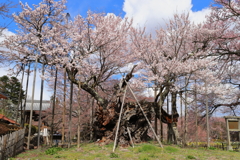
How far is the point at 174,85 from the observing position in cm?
1511

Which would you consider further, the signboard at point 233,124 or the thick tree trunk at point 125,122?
the signboard at point 233,124

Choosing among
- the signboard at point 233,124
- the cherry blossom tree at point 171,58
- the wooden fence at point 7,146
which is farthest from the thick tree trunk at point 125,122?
the signboard at point 233,124

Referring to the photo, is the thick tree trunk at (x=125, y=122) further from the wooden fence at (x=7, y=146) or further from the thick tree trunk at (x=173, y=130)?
the wooden fence at (x=7, y=146)

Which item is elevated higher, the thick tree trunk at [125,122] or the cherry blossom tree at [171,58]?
the cherry blossom tree at [171,58]

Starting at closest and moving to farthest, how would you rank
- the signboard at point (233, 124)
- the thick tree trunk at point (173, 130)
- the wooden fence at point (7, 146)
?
the wooden fence at point (7, 146)
the signboard at point (233, 124)
the thick tree trunk at point (173, 130)

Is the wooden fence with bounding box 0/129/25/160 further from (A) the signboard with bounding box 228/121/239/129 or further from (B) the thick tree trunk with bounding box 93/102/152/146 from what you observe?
(A) the signboard with bounding box 228/121/239/129

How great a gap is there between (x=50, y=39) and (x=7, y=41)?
315 cm

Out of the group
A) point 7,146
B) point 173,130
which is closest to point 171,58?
point 173,130

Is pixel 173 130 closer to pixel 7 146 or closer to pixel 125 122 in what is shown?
pixel 125 122

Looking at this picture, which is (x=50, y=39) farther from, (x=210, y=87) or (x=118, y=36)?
(x=210, y=87)

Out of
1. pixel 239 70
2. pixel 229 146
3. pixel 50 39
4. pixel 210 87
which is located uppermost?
pixel 50 39

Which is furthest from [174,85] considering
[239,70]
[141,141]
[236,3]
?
[239,70]

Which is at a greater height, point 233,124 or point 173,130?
point 233,124

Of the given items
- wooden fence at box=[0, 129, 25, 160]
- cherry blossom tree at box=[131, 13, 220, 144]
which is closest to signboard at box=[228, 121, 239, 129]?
cherry blossom tree at box=[131, 13, 220, 144]
